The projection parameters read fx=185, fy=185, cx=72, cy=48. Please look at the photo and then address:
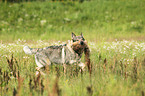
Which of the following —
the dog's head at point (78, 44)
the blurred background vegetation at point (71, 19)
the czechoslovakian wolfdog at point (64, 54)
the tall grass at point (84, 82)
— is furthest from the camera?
the blurred background vegetation at point (71, 19)

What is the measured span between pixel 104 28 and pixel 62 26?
3.40 meters

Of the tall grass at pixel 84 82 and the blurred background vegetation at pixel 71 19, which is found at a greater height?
the blurred background vegetation at pixel 71 19

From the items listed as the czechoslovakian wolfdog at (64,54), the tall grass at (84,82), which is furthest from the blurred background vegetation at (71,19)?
the tall grass at (84,82)

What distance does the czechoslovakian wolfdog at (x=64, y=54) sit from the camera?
15.4 feet

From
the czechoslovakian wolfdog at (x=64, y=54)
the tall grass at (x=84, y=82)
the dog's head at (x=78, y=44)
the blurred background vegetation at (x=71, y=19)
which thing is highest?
the blurred background vegetation at (x=71, y=19)

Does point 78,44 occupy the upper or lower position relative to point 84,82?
upper

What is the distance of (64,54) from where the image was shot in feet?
16.5

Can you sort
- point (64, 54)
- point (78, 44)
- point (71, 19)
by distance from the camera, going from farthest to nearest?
point (71, 19), point (64, 54), point (78, 44)

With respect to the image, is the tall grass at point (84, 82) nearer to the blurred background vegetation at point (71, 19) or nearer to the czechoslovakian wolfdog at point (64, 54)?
the czechoslovakian wolfdog at point (64, 54)

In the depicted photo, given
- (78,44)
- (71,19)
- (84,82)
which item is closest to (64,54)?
(78,44)

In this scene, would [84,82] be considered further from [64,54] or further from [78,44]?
[64,54]

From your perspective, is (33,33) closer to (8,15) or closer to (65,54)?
(8,15)

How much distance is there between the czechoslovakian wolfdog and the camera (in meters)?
4.70

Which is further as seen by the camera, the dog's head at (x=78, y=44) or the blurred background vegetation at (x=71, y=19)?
the blurred background vegetation at (x=71, y=19)
